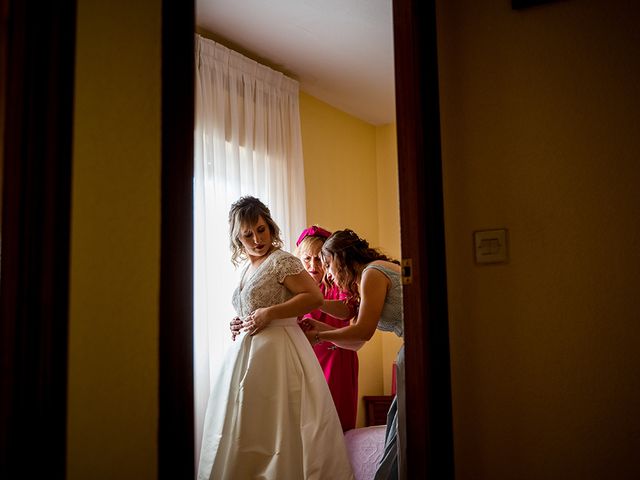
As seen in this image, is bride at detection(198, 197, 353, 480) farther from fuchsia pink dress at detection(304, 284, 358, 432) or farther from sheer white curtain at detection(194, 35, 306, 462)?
fuchsia pink dress at detection(304, 284, 358, 432)

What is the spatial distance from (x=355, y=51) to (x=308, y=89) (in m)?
0.69

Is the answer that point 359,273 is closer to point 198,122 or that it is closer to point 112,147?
point 198,122

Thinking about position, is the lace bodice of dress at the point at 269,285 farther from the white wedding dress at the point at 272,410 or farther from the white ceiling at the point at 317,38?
the white ceiling at the point at 317,38

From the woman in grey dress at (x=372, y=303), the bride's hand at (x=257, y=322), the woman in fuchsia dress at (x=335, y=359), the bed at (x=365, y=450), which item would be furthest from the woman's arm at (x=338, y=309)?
the bed at (x=365, y=450)

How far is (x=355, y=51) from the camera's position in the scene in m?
4.11

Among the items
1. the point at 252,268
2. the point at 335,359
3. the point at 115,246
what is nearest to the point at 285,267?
the point at 252,268

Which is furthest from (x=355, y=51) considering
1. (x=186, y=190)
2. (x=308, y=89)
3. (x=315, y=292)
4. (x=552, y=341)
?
(x=186, y=190)

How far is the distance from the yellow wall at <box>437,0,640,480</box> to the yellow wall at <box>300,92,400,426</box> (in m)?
2.94

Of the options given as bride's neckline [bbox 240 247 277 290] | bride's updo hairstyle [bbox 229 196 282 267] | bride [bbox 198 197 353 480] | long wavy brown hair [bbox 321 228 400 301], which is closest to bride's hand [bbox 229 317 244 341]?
bride [bbox 198 197 353 480]

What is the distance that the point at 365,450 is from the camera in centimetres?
313

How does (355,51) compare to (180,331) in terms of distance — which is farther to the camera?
(355,51)

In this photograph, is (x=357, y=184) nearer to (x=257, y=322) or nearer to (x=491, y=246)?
(x=257, y=322)

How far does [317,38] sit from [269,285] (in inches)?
66.0

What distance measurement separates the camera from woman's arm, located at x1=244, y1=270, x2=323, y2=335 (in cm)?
→ 292
